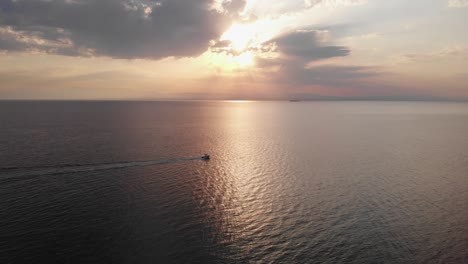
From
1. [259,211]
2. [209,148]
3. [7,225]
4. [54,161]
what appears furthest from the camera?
[209,148]

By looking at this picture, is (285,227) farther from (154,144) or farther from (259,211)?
(154,144)

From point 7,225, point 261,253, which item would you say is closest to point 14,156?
point 7,225

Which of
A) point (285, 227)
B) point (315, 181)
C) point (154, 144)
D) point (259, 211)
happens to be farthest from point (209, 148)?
point (285, 227)

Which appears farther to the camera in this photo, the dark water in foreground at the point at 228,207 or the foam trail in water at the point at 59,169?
the foam trail in water at the point at 59,169

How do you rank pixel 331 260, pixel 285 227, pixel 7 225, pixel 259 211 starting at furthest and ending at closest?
pixel 259 211 < pixel 285 227 < pixel 7 225 < pixel 331 260

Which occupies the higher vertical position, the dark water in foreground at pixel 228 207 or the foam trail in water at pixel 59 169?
the foam trail in water at pixel 59 169

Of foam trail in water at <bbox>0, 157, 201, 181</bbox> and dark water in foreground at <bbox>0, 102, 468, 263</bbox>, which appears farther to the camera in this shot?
foam trail in water at <bbox>0, 157, 201, 181</bbox>

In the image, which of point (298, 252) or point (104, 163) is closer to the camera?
point (298, 252)

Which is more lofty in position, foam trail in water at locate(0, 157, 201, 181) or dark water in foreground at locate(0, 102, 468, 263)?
foam trail in water at locate(0, 157, 201, 181)

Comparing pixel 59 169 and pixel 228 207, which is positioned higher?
pixel 59 169

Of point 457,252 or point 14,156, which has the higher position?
point 14,156

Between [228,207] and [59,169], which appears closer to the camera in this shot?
[228,207]
